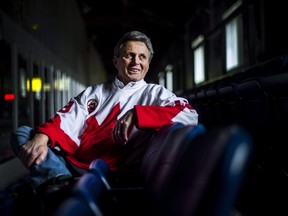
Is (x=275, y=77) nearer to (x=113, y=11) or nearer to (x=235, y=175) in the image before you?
(x=235, y=175)

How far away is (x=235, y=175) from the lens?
0.82 meters

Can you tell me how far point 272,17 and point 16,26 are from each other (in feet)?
10.9

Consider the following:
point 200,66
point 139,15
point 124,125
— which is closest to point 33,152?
point 124,125

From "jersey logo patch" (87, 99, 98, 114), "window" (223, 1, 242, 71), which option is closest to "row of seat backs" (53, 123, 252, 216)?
"jersey logo patch" (87, 99, 98, 114)

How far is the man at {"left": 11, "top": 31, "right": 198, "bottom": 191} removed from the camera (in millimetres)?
1534

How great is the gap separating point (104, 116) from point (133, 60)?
303 mm

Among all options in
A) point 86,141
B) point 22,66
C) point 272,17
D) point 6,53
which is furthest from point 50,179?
point 272,17

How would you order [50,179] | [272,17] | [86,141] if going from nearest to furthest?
[50,179] → [86,141] → [272,17]

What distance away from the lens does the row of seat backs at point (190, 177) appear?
0.82 m

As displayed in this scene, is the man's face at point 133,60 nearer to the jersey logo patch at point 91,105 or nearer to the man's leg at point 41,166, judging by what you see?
the jersey logo patch at point 91,105

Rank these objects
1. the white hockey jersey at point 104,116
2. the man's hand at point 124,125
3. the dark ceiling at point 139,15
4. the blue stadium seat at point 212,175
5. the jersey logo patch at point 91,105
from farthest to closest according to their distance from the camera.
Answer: the dark ceiling at point 139,15, the jersey logo patch at point 91,105, the white hockey jersey at point 104,116, the man's hand at point 124,125, the blue stadium seat at point 212,175

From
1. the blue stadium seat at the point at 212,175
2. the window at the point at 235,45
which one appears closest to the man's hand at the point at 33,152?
the blue stadium seat at the point at 212,175

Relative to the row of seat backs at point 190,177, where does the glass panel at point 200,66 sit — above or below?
above

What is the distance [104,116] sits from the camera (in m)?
1.85
